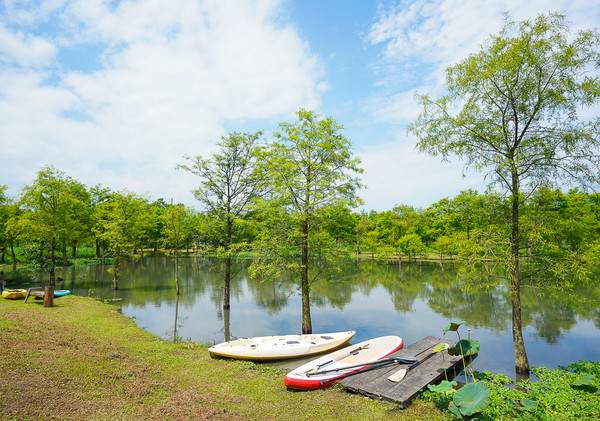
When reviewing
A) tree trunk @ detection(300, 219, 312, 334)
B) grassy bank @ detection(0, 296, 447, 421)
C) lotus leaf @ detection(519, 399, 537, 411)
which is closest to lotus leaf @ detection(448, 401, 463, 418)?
grassy bank @ detection(0, 296, 447, 421)

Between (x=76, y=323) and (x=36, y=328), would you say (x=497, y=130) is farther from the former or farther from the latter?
(x=76, y=323)

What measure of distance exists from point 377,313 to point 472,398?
14443mm

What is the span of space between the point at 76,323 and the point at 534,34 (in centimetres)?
2204

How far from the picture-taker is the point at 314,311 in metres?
21.4

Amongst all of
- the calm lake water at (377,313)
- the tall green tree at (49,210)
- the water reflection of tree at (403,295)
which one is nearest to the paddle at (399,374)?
the water reflection of tree at (403,295)

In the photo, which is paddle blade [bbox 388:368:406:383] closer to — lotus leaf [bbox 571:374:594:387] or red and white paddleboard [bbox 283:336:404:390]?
red and white paddleboard [bbox 283:336:404:390]

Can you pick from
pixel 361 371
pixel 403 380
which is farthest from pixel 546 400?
pixel 361 371

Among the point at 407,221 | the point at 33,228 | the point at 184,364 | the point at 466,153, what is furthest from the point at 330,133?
the point at 407,221

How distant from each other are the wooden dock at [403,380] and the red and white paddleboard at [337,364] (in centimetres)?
49

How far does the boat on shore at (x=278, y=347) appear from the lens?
1173 centimetres

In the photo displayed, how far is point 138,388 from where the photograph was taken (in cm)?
779

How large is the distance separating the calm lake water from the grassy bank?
5.22 m

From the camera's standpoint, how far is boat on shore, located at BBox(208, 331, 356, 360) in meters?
11.7

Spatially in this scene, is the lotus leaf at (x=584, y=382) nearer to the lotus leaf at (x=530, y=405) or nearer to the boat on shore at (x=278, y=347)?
the lotus leaf at (x=530, y=405)
